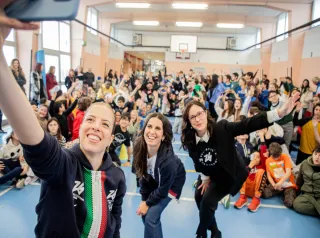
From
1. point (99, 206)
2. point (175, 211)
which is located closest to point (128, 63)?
point (175, 211)

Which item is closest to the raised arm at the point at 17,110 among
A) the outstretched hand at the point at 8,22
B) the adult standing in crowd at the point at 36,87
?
the outstretched hand at the point at 8,22

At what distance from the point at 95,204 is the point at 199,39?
20.4 meters

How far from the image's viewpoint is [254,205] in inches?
140

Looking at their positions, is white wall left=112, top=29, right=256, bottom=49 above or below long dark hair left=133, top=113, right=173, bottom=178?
above

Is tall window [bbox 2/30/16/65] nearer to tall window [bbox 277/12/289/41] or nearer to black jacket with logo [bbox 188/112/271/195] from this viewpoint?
black jacket with logo [bbox 188/112/271/195]

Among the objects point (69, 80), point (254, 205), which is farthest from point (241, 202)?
point (69, 80)

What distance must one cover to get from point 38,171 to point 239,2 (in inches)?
453

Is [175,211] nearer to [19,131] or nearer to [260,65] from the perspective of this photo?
[19,131]

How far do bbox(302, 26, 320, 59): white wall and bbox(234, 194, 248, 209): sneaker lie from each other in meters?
8.80

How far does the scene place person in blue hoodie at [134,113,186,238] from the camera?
234 cm

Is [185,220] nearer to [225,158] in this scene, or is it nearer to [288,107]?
[225,158]

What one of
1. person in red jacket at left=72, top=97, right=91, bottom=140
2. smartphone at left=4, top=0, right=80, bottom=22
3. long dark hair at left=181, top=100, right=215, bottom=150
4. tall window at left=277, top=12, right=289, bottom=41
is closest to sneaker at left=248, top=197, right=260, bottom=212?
long dark hair at left=181, top=100, right=215, bottom=150

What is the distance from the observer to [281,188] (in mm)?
3844

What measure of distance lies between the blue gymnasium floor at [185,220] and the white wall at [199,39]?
17.9m
